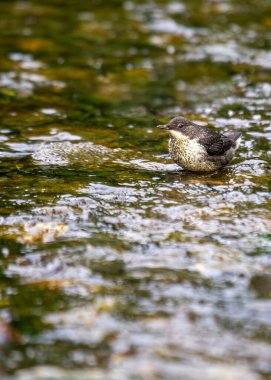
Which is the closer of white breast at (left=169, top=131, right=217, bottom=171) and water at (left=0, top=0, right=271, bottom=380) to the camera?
water at (left=0, top=0, right=271, bottom=380)

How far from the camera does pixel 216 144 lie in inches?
346

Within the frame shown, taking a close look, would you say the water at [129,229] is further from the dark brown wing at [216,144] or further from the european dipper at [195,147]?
the dark brown wing at [216,144]

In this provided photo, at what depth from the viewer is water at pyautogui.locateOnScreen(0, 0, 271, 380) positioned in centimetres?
552

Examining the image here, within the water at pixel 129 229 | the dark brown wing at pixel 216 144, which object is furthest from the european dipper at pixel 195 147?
the water at pixel 129 229

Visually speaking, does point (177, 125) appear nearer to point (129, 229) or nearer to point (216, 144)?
point (216, 144)

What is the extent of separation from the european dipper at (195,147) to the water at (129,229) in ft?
0.68

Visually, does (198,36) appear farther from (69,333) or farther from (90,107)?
(69,333)

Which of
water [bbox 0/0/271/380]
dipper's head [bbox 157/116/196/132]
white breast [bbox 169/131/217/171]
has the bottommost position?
water [bbox 0/0/271/380]

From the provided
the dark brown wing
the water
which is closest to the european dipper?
the dark brown wing

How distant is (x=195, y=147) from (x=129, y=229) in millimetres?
1830

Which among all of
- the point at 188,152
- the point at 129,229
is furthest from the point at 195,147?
the point at 129,229

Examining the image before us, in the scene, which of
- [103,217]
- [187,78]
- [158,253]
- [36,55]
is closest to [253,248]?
[158,253]

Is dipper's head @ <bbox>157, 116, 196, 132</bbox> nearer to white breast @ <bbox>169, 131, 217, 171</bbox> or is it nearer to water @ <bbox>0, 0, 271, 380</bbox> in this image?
white breast @ <bbox>169, 131, 217, 171</bbox>

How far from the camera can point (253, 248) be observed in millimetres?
6949
